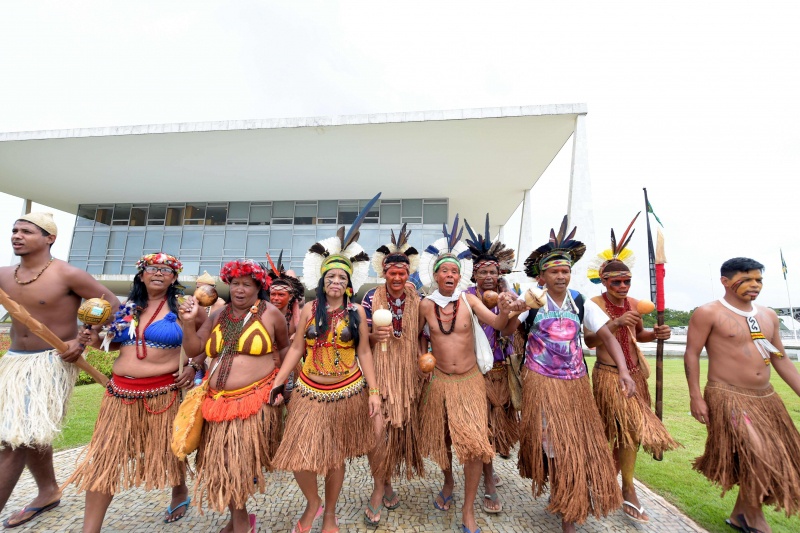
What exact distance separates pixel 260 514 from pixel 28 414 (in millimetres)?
2054

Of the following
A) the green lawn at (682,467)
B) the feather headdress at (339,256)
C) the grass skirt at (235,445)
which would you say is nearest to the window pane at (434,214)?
the green lawn at (682,467)

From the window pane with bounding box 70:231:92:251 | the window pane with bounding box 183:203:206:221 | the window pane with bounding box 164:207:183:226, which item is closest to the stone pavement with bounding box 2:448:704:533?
the window pane with bounding box 183:203:206:221

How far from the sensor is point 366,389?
305 centimetres

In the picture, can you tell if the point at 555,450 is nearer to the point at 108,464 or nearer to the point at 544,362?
the point at 544,362

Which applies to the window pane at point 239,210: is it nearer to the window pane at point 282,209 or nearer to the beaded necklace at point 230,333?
the window pane at point 282,209

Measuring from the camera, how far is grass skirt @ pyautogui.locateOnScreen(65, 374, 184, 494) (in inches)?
102

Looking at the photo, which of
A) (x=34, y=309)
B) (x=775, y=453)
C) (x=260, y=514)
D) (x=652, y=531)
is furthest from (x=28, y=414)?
(x=775, y=453)

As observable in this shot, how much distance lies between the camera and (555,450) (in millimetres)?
2857

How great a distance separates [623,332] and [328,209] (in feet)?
51.0

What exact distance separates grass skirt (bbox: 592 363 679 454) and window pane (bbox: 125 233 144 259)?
20.2 m

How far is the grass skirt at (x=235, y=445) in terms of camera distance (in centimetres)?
254

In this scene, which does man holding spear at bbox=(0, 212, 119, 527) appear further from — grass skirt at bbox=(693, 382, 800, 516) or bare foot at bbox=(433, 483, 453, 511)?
grass skirt at bbox=(693, 382, 800, 516)

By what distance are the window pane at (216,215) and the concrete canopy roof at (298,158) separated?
48 cm

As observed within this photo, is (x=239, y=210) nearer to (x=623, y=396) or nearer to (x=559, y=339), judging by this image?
(x=559, y=339)
